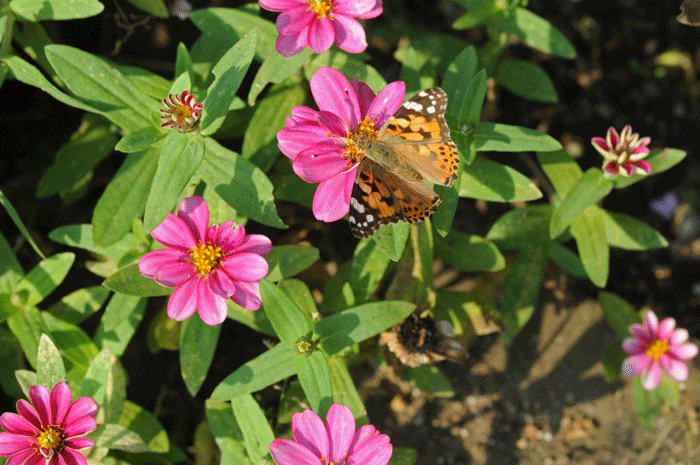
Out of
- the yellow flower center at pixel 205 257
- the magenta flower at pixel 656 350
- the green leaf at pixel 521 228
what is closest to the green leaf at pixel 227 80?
the yellow flower center at pixel 205 257

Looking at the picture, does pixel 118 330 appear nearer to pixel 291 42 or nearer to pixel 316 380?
pixel 316 380

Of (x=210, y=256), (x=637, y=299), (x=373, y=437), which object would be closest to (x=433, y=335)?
(x=373, y=437)

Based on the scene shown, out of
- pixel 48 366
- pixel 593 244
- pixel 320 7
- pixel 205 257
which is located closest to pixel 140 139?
pixel 205 257

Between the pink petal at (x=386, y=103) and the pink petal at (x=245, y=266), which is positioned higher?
the pink petal at (x=386, y=103)

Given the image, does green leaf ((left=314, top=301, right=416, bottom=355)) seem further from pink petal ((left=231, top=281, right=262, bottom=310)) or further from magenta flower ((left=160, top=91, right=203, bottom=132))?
magenta flower ((left=160, top=91, right=203, bottom=132))

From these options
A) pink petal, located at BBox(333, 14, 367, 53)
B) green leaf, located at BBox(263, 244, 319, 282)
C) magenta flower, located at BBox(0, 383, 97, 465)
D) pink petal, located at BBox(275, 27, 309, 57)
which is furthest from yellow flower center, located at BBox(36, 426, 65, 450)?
pink petal, located at BBox(333, 14, 367, 53)

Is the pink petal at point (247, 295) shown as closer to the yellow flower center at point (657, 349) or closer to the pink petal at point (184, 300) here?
the pink petal at point (184, 300)
